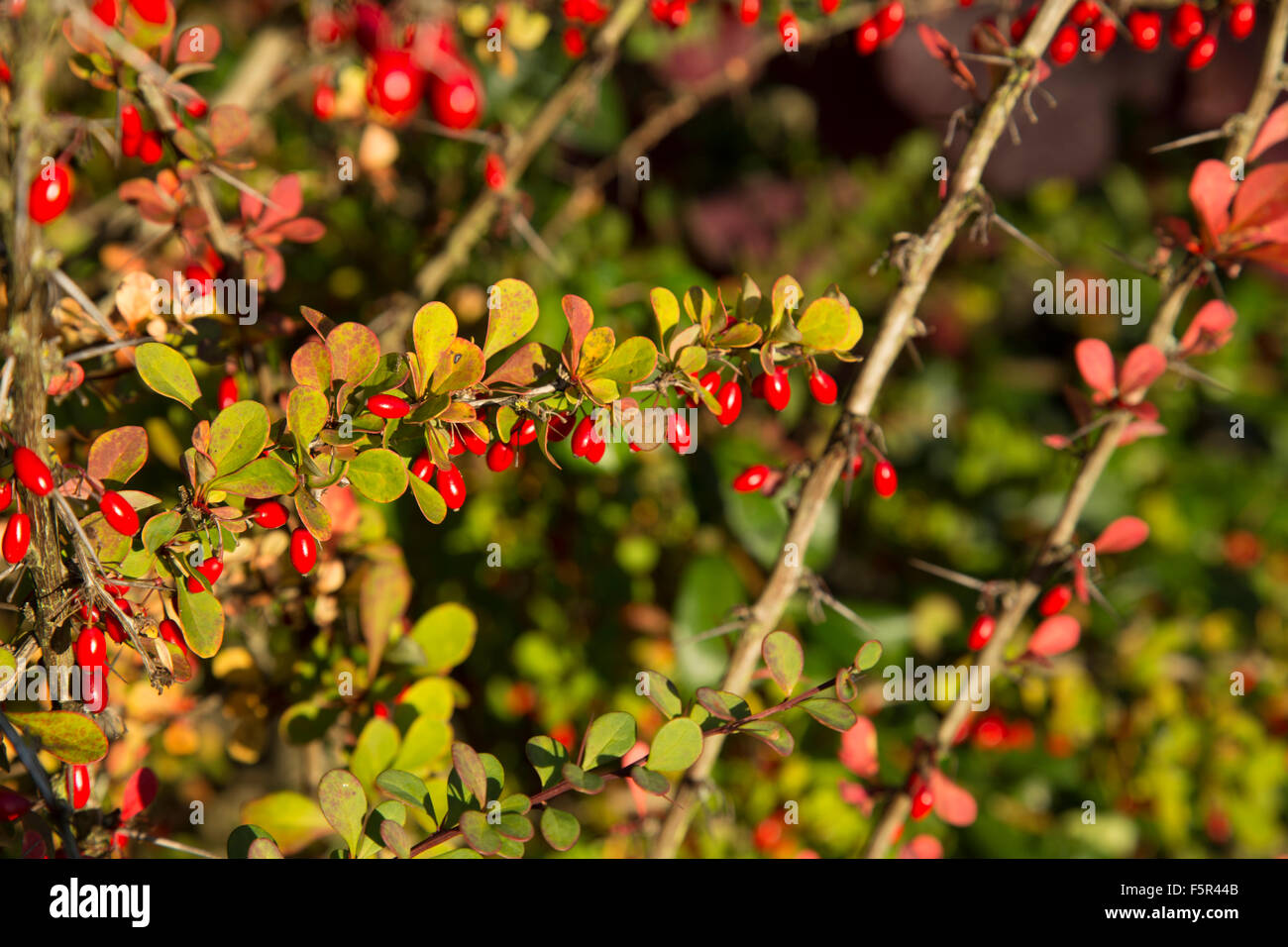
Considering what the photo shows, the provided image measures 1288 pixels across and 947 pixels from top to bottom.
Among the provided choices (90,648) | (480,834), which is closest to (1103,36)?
(480,834)

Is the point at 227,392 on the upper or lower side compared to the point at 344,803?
upper

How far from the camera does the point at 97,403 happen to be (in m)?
0.84

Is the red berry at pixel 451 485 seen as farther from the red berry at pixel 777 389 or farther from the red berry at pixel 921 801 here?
the red berry at pixel 921 801

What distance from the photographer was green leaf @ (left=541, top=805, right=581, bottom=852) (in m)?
0.65

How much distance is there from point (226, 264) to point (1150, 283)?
7.06 feet

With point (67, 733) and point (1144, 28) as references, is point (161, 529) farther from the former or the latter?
point (1144, 28)

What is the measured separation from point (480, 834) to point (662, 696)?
17cm

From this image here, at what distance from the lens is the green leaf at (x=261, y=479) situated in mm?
638

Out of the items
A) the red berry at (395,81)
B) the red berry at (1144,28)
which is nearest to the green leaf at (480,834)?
the red berry at (395,81)

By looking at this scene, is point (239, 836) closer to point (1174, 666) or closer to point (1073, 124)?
point (1174, 666)

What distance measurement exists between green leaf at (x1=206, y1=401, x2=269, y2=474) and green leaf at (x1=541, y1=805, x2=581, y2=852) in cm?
34

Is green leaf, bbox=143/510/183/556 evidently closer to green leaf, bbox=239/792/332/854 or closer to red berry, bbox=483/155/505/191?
green leaf, bbox=239/792/332/854

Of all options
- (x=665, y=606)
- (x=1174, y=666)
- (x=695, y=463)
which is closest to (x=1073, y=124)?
(x=1174, y=666)

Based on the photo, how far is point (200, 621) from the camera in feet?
2.10
